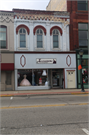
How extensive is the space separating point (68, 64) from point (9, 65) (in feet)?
22.9

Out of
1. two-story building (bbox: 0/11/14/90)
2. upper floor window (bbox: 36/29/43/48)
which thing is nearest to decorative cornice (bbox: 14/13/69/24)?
two-story building (bbox: 0/11/14/90)

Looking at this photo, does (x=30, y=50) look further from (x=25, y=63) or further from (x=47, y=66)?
(x=47, y=66)

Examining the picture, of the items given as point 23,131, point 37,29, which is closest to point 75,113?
point 23,131

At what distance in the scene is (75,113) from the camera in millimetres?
6789

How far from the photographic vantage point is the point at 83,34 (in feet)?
Result: 62.5

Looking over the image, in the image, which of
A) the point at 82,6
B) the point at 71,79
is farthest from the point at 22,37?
the point at 82,6

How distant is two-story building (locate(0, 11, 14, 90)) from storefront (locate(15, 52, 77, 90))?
695mm

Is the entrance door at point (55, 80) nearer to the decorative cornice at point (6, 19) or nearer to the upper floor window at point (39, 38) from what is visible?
the upper floor window at point (39, 38)

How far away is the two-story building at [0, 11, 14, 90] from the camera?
17188 mm

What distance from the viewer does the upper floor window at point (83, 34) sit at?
18938 mm

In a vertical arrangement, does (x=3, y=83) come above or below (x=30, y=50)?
below

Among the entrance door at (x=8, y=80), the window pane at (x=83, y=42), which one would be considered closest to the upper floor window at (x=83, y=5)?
the window pane at (x=83, y=42)

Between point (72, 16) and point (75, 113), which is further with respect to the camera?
point (72, 16)

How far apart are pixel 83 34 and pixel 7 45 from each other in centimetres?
946
